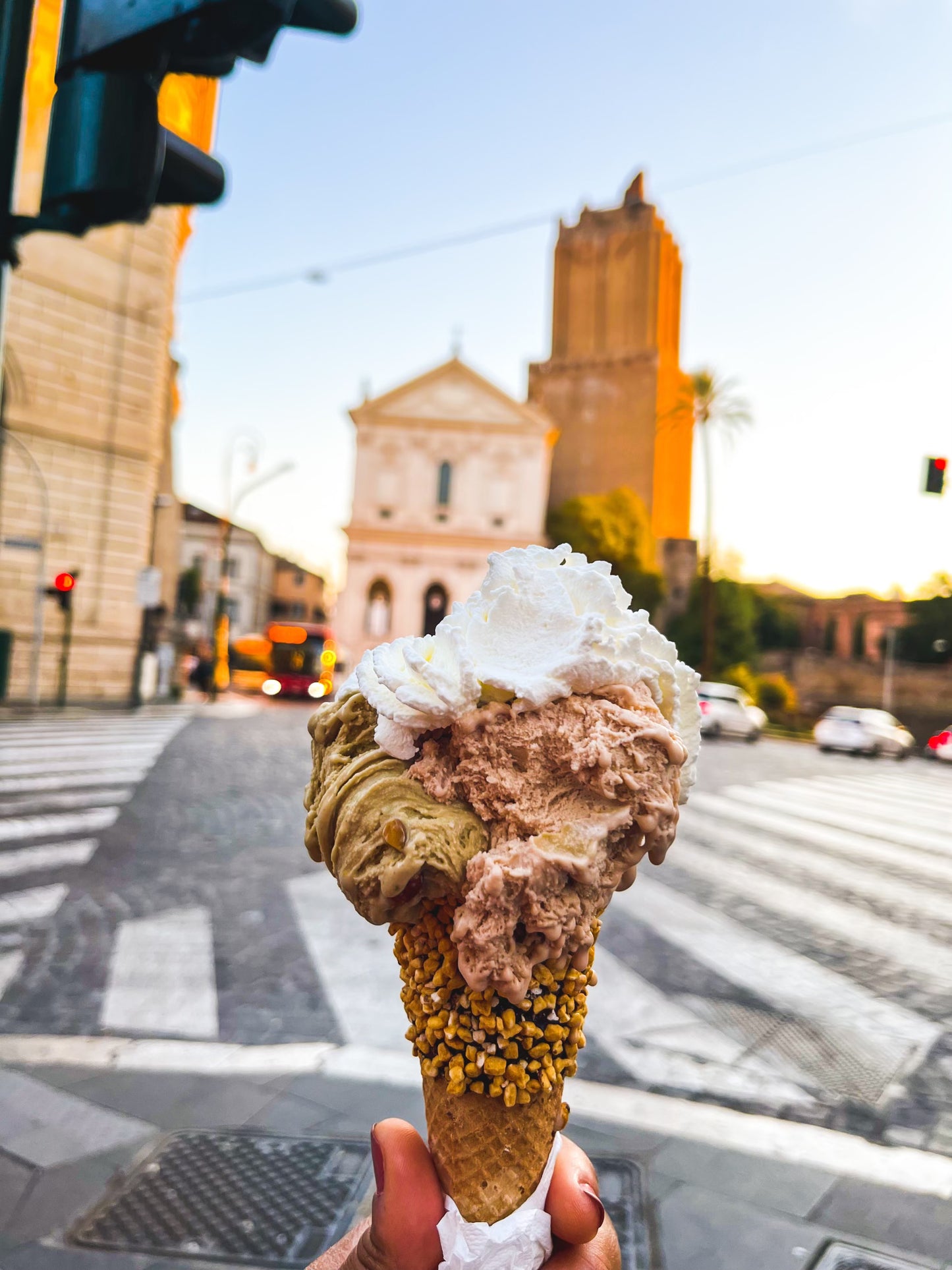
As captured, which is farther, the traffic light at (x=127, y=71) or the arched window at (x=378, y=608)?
the arched window at (x=378, y=608)

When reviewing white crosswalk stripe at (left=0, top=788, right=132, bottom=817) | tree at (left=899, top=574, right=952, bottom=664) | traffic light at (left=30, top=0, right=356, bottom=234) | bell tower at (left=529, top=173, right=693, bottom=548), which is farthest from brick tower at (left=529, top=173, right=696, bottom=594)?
traffic light at (left=30, top=0, right=356, bottom=234)

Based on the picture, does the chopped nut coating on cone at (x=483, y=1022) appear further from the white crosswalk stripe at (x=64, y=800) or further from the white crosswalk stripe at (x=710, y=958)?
the white crosswalk stripe at (x=64, y=800)

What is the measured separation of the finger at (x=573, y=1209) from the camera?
157 cm

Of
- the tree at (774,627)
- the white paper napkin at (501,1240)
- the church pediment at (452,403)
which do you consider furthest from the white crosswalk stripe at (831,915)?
the tree at (774,627)

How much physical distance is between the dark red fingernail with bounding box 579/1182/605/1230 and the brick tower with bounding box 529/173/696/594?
33044mm

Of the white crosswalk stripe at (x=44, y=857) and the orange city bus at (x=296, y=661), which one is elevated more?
the orange city bus at (x=296, y=661)

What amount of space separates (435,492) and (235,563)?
24911mm

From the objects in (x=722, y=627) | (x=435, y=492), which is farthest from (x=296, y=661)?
(x=722, y=627)

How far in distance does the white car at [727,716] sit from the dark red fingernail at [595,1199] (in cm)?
2028

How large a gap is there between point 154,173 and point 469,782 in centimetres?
230

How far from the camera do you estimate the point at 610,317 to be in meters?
35.7

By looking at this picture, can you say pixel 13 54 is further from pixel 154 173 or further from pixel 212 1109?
pixel 212 1109

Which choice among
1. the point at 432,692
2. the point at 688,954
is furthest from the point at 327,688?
the point at 432,692

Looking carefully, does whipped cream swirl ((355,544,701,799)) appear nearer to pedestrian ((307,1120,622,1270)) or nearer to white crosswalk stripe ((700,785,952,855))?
pedestrian ((307,1120,622,1270))
